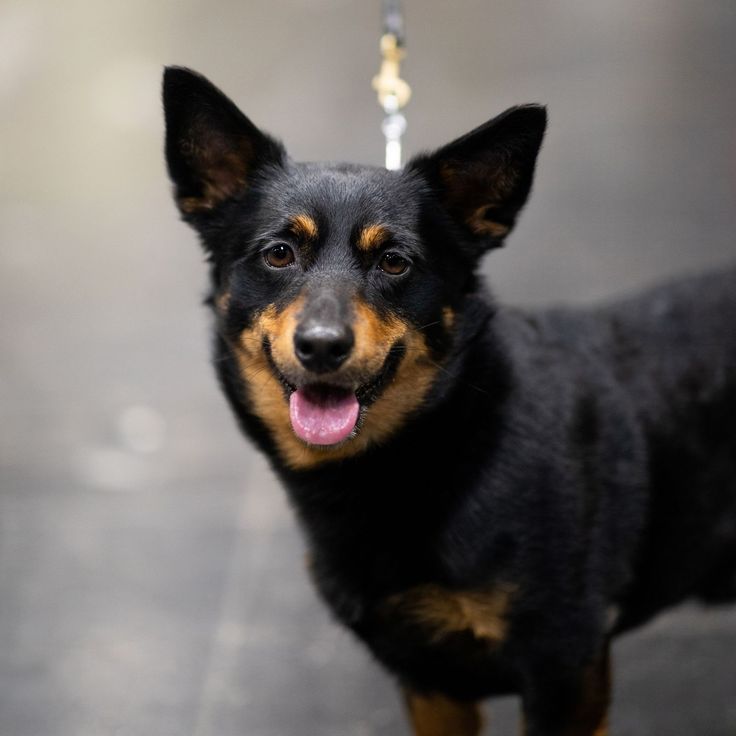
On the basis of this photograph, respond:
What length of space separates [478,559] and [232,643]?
1526mm

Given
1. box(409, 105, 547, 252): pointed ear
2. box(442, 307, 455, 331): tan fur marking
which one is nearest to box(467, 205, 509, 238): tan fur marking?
box(409, 105, 547, 252): pointed ear

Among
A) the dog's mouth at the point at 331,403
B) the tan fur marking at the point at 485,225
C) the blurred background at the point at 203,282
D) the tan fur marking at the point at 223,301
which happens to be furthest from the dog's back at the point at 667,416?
the tan fur marking at the point at 223,301

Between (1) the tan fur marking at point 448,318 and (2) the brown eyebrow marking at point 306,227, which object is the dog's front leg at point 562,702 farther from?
(2) the brown eyebrow marking at point 306,227

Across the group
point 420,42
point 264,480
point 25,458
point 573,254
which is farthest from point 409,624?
point 420,42

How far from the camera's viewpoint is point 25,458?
16.2 ft

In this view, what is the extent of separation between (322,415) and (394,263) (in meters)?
0.43

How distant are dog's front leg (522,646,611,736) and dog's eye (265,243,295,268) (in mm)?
1220

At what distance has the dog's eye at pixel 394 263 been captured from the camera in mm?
2746

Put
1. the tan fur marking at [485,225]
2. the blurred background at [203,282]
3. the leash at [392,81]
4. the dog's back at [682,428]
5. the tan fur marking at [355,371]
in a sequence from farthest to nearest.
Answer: the blurred background at [203,282], the leash at [392,81], the dog's back at [682,428], the tan fur marking at [485,225], the tan fur marking at [355,371]

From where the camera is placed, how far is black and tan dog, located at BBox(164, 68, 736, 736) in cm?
270

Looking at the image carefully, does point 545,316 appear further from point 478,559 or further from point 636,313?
point 478,559

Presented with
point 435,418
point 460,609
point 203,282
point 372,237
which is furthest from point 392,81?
point 203,282

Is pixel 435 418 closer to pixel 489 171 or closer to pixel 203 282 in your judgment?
pixel 489 171

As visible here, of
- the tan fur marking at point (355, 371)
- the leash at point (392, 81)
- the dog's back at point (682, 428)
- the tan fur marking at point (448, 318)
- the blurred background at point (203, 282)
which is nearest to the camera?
the tan fur marking at point (355, 371)
